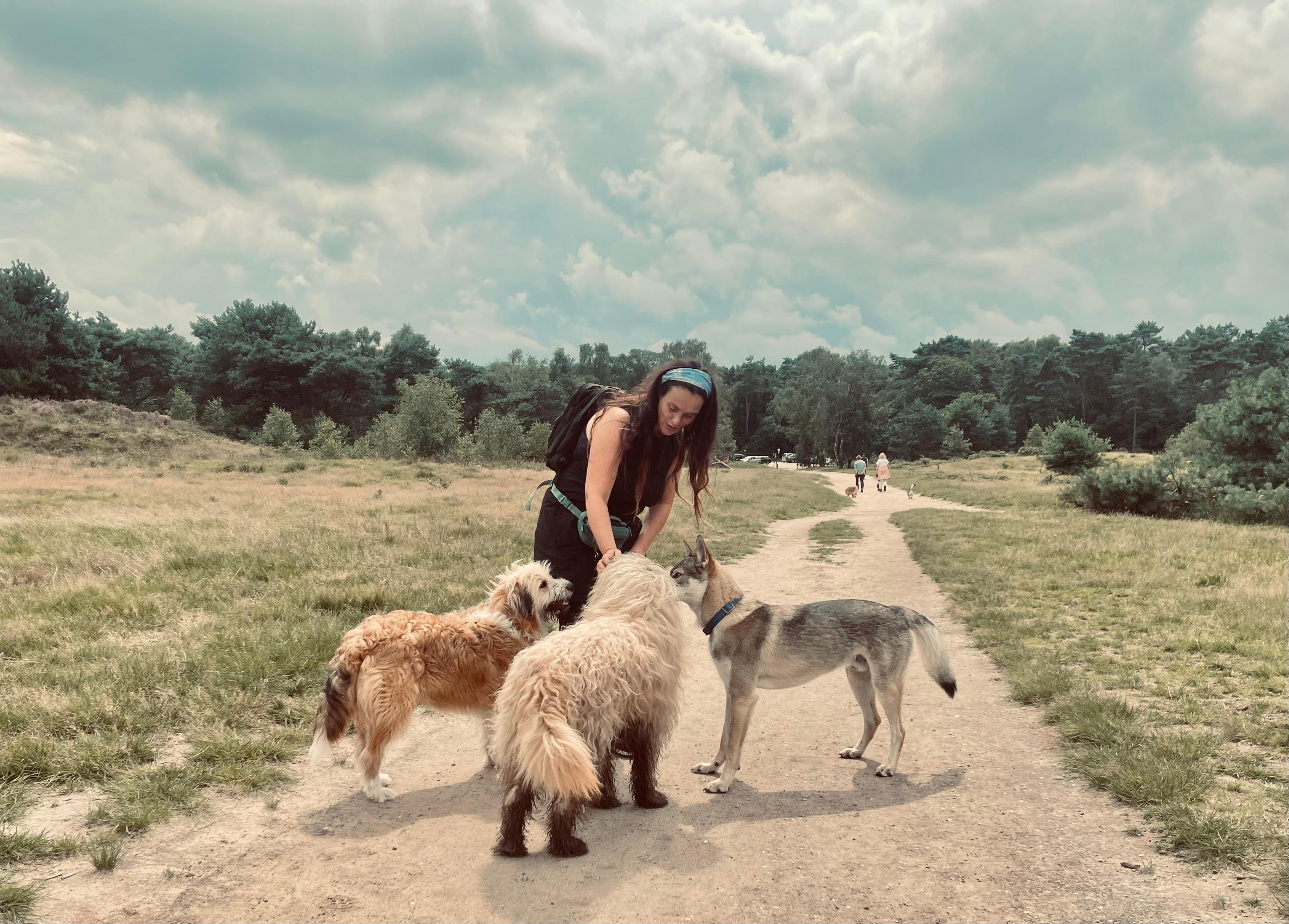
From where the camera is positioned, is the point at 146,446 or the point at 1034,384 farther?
the point at 1034,384

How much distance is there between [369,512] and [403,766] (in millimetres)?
13179

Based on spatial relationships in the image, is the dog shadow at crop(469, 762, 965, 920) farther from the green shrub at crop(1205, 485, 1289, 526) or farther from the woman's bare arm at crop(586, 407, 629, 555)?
the green shrub at crop(1205, 485, 1289, 526)

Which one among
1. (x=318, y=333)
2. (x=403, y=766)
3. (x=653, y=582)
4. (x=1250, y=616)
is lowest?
(x=403, y=766)

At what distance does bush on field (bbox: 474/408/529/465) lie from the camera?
49625 millimetres

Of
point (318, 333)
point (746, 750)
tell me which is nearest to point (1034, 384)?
point (318, 333)

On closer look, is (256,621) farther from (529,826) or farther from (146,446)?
(146,446)

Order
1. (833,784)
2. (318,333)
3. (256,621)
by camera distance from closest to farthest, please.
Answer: (833,784) < (256,621) < (318,333)

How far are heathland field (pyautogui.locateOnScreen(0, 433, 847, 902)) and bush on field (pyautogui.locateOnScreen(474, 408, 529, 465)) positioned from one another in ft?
93.8

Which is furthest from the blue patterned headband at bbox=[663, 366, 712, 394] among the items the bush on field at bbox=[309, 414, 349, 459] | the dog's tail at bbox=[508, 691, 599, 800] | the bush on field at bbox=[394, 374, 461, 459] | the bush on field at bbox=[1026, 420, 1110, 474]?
the bush on field at bbox=[394, 374, 461, 459]

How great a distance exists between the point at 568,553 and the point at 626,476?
703 mm

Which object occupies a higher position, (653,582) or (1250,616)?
(653,582)

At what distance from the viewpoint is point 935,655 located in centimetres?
510

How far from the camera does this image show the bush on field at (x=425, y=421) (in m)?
46.7

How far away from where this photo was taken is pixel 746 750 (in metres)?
5.41
